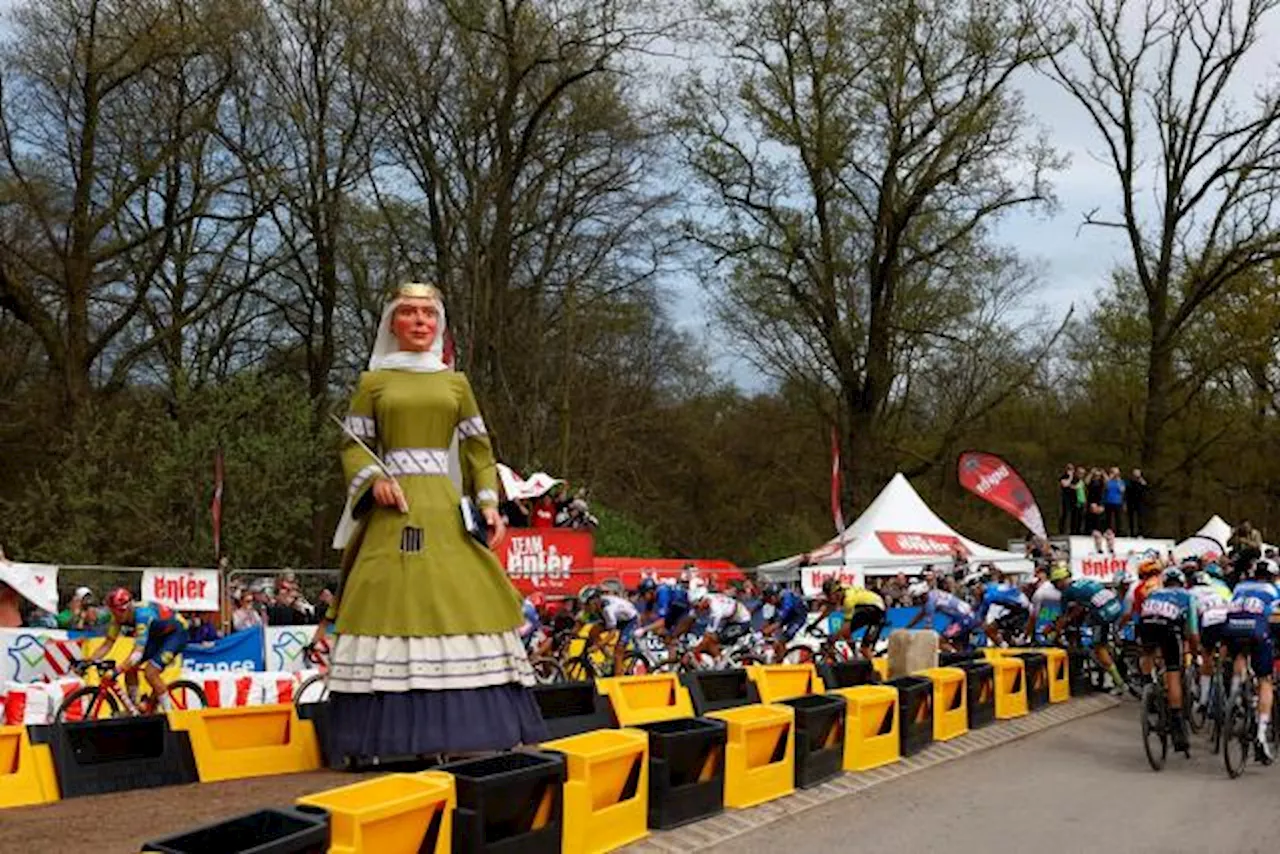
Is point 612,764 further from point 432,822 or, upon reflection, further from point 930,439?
point 930,439

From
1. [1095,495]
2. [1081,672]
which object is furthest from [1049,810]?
[1095,495]

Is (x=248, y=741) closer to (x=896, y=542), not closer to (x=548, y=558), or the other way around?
(x=548, y=558)

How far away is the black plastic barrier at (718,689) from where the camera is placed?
13617 millimetres

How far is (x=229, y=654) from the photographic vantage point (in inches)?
689

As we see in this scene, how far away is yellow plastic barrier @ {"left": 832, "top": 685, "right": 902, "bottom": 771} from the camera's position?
12047 millimetres

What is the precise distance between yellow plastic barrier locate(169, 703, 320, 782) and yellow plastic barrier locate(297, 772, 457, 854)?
3.16 metres

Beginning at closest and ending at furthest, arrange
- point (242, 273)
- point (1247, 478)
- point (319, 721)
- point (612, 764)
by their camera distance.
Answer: point (612, 764), point (319, 721), point (242, 273), point (1247, 478)

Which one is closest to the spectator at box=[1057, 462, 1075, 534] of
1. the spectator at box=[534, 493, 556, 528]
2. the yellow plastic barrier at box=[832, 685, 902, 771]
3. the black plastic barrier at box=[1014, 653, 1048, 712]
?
the spectator at box=[534, 493, 556, 528]

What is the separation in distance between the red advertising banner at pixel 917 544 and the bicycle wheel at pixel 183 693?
1880 centimetres

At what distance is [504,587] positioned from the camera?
8.74m

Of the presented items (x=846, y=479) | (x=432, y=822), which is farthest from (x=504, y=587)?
(x=846, y=479)

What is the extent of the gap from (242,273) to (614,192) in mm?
9546

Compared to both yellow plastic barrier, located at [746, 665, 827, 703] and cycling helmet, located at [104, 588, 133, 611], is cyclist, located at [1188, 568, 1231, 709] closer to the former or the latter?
yellow plastic barrier, located at [746, 665, 827, 703]

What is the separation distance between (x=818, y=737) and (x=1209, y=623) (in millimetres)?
4442
